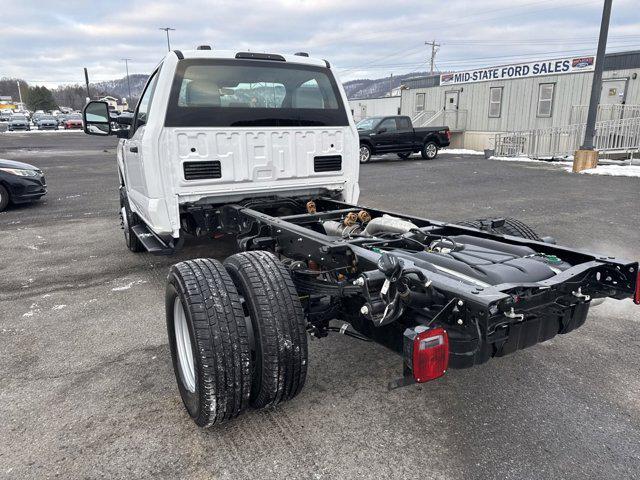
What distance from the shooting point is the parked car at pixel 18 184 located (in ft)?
30.6

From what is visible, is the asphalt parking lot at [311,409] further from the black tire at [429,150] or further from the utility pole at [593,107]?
the black tire at [429,150]

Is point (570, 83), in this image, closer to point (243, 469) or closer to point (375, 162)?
point (375, 162)

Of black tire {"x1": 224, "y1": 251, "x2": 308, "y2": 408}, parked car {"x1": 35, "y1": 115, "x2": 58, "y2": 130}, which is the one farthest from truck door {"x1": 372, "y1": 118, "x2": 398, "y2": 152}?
parked car {"x1": 35, "y1": 115, "x2": 58, "y2": 130}

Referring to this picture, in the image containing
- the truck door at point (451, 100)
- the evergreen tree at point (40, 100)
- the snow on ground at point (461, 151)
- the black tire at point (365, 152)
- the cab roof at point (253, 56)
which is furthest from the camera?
the evergreen tree at point (40, 100)

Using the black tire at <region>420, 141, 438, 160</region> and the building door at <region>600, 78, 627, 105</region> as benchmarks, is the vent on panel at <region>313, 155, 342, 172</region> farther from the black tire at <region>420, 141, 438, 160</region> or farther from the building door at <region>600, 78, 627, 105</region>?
the building door at <region>600, 78, 627, 105</region>

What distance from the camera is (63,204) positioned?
10.1 meters

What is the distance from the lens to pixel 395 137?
18.2 meters

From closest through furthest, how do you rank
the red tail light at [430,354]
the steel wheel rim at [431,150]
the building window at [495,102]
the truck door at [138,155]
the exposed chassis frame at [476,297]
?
the red tail light at [430,354], the exposed chassis frame at [476,297], the truck door at [138,155], the steel wheel rim at [431,150], the building window at [495,102]

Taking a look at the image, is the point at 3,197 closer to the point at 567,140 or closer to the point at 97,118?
the point at 97,118

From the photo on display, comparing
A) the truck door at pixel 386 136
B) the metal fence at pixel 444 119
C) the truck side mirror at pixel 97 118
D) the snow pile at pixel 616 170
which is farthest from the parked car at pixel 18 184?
the metal fence at pixel 444 119

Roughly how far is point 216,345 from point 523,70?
77.4 feet

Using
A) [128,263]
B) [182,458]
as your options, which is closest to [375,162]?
[128,263]

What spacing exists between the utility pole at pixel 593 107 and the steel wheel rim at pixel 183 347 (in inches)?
579

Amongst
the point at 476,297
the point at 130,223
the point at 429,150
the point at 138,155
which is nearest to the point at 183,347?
the point at 476,297
